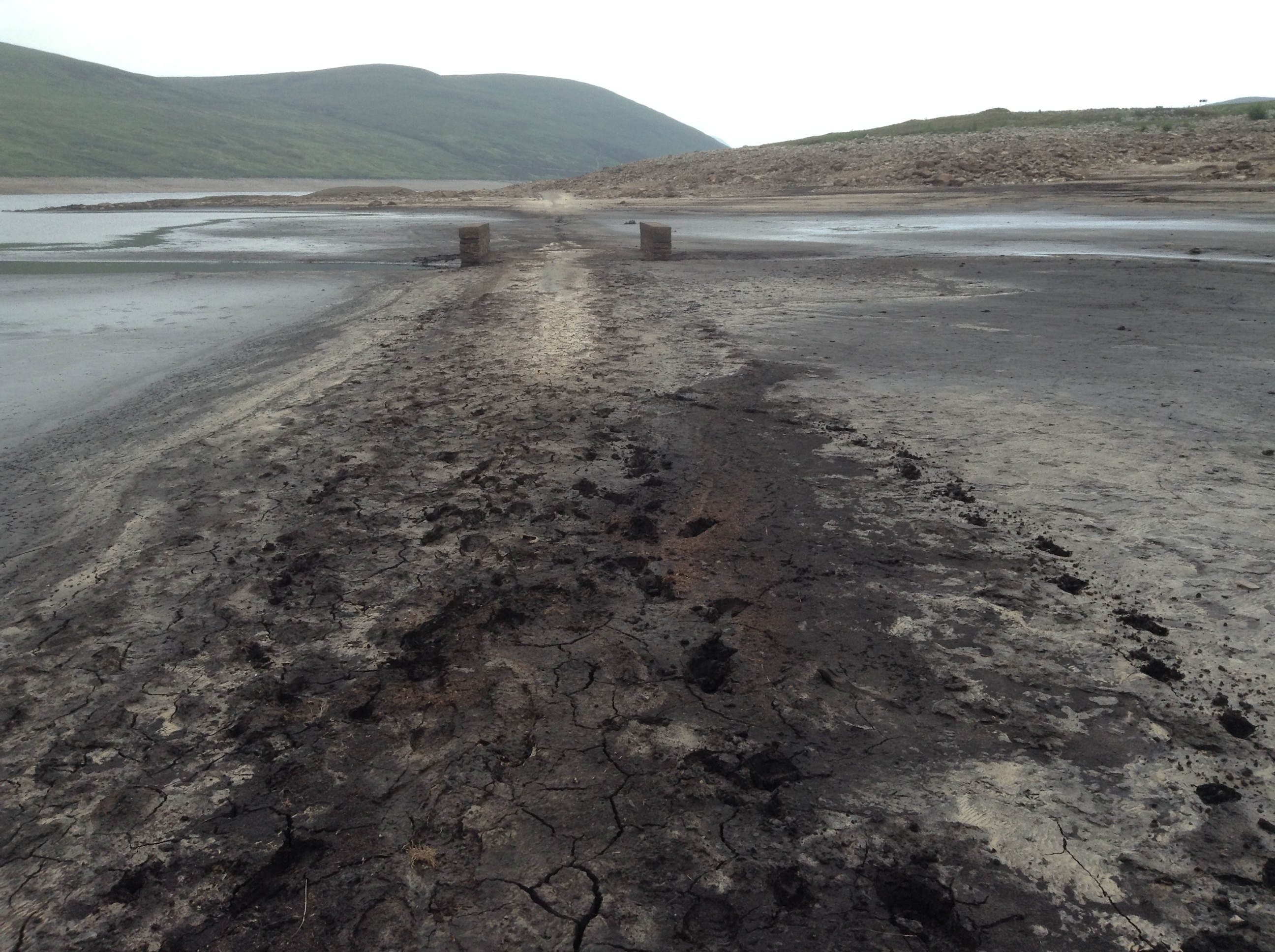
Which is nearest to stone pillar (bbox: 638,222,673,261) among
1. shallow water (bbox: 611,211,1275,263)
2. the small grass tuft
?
shallow water (bbox: 611,211,1275,263)

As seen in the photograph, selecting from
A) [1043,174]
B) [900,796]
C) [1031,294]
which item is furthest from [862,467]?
[1043,174]

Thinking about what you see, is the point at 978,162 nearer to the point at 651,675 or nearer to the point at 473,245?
the point at 473,245

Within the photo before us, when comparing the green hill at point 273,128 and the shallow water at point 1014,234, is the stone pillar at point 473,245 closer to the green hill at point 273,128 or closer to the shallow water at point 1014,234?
the shallow water at point 1014,234

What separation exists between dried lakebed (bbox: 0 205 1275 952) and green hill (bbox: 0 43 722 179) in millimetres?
98920

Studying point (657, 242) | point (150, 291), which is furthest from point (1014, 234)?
point (150, 291)

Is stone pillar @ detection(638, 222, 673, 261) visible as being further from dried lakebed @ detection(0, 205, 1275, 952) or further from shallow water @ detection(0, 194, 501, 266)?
dried lakebed @ detection(0, 205, 1275, 952)

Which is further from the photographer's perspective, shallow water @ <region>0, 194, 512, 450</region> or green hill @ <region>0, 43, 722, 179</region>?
green hill @ <region>0, 43, 722, 179</region>

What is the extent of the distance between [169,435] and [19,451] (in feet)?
2.98

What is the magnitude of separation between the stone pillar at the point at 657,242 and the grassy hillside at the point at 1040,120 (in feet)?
95.6

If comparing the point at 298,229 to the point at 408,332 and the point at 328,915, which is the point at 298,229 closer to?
the point at 408,332

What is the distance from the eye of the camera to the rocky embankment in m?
26.9

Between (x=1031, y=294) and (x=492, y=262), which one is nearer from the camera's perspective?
(x=1031, y=294)

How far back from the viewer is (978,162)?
31.4 m

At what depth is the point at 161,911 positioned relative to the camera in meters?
1.93
